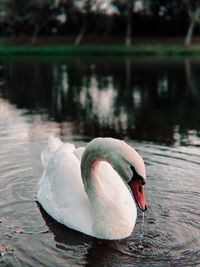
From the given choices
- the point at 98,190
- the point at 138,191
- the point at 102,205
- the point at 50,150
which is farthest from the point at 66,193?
the point at 50,150

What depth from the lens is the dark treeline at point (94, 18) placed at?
56625 millimetres

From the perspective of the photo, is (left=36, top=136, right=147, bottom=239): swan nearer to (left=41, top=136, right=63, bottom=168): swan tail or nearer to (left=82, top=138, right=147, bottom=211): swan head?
(left=82, top=138, right=147, bottom=211): swan head

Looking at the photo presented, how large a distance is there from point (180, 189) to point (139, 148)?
2.74 metres

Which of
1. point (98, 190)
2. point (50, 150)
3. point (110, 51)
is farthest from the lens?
point (110, 51)

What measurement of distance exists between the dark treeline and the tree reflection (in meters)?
26.8

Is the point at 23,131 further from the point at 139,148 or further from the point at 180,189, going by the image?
the point at 180,189

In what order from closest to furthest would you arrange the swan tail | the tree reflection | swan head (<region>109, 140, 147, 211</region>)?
1. swan head (<region>109, 140, 147, 211</region>)
2. the swan tail
3. the tree reflection

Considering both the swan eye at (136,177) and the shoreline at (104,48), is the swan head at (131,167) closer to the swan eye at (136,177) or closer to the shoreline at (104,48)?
the swan eye at (136,177)

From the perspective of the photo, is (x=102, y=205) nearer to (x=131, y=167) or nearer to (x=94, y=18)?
(x=131, y=167)

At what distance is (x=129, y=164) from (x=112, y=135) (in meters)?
6.88

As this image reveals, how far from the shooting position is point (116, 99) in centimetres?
1867

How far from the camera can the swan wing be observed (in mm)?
5977

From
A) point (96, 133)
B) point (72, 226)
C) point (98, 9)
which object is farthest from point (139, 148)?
point (98, 9)

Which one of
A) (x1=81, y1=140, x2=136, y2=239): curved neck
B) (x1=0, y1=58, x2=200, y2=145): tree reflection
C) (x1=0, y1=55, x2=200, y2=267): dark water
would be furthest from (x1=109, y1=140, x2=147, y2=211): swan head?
(x1=0, y1=58, x2=200, y2=145): tree reflection
